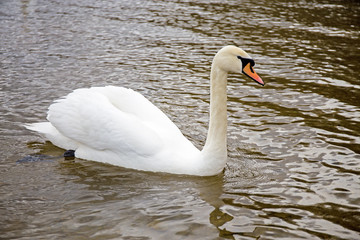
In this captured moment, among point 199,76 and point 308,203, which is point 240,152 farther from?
point 199,76

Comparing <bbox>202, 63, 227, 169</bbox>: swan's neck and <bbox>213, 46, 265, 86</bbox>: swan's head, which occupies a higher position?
<bbox>213, 46, 265, 86</bbox>: swan's head

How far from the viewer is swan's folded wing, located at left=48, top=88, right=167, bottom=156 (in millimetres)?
6273

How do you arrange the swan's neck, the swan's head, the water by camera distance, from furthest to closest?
the swan's neck → the swan's head → the water

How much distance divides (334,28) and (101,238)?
12700mm

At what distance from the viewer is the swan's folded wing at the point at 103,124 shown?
6.27 m

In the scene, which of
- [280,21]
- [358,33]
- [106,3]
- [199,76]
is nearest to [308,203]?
[199,76]

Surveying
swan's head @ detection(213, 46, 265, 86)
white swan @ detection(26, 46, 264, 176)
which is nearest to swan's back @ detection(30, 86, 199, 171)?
white swan @ detection(26, 46, 264, 176)

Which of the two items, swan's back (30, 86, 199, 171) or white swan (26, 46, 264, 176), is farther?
swan's back (30, 86, 199, 171)

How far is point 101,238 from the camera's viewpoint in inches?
195

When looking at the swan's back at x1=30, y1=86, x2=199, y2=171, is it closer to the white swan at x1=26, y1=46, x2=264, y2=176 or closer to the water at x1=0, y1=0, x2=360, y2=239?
the white swan at x1=26, y1=46, x2=264, y2=176

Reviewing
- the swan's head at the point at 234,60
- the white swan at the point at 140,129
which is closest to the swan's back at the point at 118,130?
the white swan at the point at 140,129

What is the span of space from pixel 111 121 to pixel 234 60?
1.66 meters

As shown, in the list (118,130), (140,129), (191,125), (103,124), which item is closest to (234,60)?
(140,129)

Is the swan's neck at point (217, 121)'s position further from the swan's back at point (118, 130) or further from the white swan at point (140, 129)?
the swan's back at point (118, 130)
